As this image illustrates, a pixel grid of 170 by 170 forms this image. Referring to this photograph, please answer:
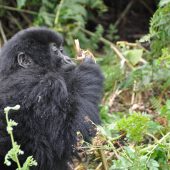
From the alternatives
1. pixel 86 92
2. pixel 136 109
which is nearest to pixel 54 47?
pixel 86 92

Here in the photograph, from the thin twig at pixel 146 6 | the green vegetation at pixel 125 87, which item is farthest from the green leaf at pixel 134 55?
the thin twig at pixel 146 6

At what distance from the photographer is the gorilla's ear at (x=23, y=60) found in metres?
3.96

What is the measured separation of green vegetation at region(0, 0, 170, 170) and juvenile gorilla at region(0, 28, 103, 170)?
18 cm

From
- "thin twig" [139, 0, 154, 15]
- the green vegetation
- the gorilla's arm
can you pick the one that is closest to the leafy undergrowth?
the green vegetation

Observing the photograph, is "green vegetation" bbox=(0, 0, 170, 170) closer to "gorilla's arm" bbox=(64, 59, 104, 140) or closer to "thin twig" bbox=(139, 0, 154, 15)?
"gorilla's arm" bbox=(64, 59, 104, 140)

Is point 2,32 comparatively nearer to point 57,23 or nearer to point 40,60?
point 57,23

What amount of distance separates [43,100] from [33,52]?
47cm

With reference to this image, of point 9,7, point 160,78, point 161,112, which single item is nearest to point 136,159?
point 161,112

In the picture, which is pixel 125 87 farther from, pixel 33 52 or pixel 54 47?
pixel 33 52

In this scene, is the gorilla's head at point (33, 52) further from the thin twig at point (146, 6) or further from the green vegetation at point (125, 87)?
the thin twig at point (146, 6)

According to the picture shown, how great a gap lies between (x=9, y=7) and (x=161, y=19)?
8.98ft

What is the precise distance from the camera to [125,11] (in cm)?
714

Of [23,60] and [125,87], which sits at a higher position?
[23,60]

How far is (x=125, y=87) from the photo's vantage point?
5.22 m
